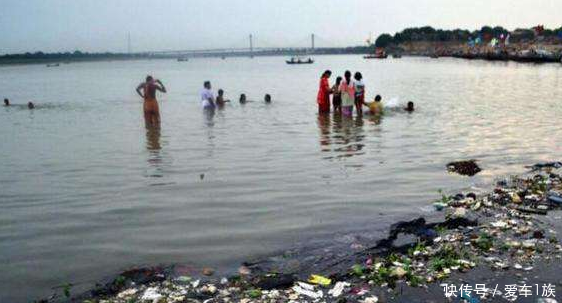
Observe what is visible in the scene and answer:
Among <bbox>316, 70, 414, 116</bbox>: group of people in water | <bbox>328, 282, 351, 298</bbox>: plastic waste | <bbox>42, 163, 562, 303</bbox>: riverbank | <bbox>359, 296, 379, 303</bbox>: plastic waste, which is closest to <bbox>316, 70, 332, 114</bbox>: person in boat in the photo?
<bbox>316, 70, 414, 116</bbox>: group of people in water

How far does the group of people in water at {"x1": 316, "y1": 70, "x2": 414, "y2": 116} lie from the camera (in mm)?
20973

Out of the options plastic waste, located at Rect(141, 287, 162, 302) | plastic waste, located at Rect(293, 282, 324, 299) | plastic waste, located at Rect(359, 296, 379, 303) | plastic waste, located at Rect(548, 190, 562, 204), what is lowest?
plastic waste, located at Rect(141, 287, 162, 302)

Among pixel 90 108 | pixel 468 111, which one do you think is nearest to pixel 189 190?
pixel 468 111

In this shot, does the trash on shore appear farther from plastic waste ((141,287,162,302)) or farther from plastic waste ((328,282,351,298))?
plastic waste ((141,287,162,302))

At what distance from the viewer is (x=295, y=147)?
15977mm

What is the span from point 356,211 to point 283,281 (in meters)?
3.34

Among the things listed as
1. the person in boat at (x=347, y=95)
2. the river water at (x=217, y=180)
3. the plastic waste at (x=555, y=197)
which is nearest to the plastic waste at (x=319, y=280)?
the river water at (x=217, y=180)

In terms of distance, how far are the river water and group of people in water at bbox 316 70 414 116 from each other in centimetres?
58

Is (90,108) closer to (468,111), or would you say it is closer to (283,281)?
(468,111)

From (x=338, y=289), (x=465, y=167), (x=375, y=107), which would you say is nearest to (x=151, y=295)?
(x=338, y=289)

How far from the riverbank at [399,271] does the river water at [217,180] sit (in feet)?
1.93

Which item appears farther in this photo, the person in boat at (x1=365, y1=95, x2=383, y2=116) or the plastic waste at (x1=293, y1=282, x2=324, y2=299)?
the person in boat at (x1=365, y1=95, x2=383, y2=116)

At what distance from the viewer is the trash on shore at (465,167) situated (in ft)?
39.5

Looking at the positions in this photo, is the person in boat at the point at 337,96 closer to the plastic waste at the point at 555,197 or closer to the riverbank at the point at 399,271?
the plastic waste at the point at 555,197
